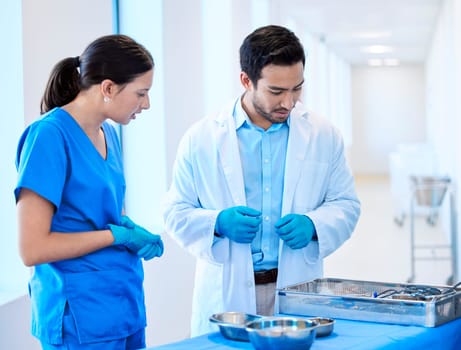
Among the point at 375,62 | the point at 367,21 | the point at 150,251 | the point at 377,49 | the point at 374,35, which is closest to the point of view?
the point at 150,251

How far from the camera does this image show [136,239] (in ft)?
6.69

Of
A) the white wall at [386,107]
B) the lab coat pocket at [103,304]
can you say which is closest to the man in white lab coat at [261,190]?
the lab coat pocket at [103,304]

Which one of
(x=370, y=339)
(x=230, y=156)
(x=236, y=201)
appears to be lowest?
(x=370, y=339)

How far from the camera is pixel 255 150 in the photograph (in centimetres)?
244

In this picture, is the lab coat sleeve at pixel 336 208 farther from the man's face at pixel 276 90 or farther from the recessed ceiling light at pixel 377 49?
the recessed ceiling light at pixel 377 49

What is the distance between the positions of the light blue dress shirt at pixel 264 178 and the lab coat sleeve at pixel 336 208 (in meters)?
0.12

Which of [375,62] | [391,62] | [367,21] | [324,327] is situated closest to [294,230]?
[324,327]

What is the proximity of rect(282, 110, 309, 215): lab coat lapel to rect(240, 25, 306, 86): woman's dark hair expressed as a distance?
0.22m

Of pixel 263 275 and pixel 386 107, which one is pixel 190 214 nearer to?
pixel 263 275

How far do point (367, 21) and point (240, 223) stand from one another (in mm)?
7876

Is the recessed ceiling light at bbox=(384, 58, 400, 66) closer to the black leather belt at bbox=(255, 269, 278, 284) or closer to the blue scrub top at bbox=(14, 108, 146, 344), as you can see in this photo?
the black leather belt at bbox=(255, 269, 278, 284)

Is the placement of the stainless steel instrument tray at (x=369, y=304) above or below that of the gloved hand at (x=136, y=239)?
below

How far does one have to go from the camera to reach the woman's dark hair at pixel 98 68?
197 cm

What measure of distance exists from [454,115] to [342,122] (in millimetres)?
9437
